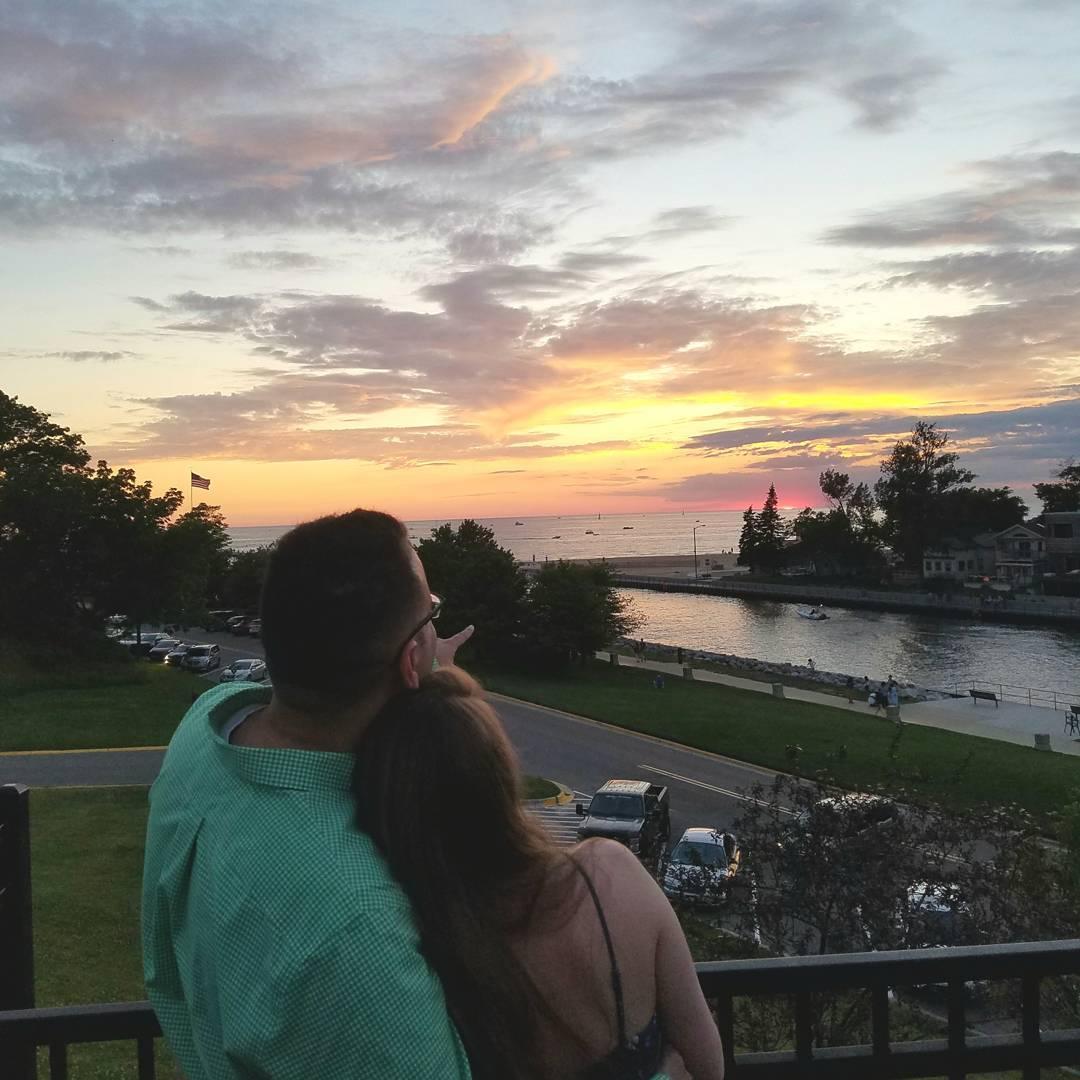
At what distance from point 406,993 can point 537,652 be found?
132ft

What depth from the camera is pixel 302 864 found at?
1197 millimetres

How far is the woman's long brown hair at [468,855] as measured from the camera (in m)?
1.23

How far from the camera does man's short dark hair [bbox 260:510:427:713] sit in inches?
51.6

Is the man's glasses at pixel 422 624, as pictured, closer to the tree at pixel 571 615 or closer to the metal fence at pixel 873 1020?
the metal fence at pixel 873 1020

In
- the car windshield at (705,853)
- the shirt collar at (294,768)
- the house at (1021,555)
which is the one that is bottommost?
the car windshield at (705,853)

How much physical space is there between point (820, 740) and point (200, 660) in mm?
22646

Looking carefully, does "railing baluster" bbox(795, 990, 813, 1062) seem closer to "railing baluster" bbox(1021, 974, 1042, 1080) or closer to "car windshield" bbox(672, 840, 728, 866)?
"railing baluster" bbox(1021, 974, 1042, 1080)

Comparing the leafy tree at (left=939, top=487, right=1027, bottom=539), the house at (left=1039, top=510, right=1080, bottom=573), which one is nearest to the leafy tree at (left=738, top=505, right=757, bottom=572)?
the leafy tree at (left=939, top=487, right=1027, bottom=539)

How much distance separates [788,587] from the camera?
91.4 metres

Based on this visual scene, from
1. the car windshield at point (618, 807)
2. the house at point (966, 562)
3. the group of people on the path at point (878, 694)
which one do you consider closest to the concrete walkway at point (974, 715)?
the group of people on the path at point (878, 694)

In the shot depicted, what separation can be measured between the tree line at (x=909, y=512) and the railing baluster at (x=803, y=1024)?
93.2m

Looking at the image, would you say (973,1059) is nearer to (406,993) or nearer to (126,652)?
(406,993)

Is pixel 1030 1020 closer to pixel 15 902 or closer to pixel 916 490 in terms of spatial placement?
pixel 15 902

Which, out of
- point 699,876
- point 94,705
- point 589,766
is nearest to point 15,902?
point 699,876
